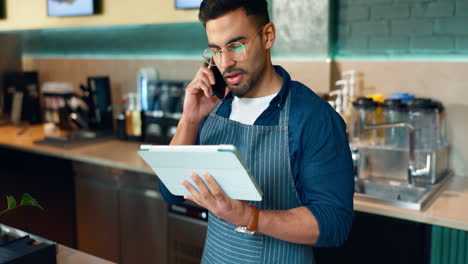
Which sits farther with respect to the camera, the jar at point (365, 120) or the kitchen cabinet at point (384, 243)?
the jar at point (365, 120)

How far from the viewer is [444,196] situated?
2.13m

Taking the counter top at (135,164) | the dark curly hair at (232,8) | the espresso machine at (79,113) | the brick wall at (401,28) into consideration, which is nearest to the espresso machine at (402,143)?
the counter top at (135,164)

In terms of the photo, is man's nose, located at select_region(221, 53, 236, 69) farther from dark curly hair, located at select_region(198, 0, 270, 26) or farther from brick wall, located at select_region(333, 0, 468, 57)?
brick wall, located at select_region(333, 0, 468, 57)

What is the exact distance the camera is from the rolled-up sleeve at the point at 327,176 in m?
1.25

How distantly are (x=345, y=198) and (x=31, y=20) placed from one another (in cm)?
322

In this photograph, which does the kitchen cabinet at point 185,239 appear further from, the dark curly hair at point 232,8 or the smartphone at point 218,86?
the dark curly hair at point 232,8

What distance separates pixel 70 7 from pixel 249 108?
2.35 m

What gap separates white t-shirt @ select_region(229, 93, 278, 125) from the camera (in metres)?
1.47

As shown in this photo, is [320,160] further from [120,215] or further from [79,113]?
[79,113]

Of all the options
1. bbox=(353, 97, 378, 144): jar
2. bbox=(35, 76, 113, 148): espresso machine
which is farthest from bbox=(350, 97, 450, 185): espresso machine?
bbox=(35, 76, 113, 148): espresso machine

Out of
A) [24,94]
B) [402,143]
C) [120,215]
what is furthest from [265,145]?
[24,94]

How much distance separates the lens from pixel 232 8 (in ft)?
4.30

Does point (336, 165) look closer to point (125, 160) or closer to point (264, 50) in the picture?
point (264, 50)

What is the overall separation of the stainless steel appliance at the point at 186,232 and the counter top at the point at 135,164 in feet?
0.96
